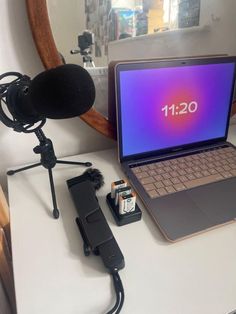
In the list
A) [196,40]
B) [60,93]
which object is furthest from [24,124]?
[196,40]

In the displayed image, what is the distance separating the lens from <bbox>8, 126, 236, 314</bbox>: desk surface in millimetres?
379

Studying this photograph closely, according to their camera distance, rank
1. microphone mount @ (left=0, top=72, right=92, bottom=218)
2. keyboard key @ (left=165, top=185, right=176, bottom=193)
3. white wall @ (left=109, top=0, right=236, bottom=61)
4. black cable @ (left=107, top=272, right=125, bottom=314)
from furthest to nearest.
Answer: white wall @ (left=109, top=0, right=236, bottom=61), keyboard key @ (left=165, top=185, right=176, bottom=193), microphone mount @ (left=0, top=72, right=92, bottom=218), black cable @ (left=107, top=272, right=125, bottom=314)

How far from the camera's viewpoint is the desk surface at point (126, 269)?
0.38 m

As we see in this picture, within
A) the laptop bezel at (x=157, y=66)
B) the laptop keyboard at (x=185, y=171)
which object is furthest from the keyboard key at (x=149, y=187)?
the laptop bezel at (x=157, y=66)

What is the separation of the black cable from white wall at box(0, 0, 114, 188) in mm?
450

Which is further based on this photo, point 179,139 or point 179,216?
point 179,139

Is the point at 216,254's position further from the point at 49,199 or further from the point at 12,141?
the point at 12,141

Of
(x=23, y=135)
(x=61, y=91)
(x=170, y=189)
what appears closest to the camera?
(x=61, y=91)

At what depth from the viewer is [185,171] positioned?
65 centimetres

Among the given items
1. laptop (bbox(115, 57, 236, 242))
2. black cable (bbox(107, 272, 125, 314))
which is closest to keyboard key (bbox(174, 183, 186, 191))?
laptop (bbox(115, 57, 236, 242))

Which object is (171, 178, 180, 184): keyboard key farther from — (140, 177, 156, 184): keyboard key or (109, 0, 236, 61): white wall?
(109, 0, 236, 61): white wall

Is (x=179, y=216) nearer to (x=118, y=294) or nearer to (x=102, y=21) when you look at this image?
(x=118, y=294)

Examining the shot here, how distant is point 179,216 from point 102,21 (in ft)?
1.71

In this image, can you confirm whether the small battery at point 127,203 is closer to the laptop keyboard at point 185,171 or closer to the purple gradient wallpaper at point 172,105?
the laptop keyboard at point 185,171
